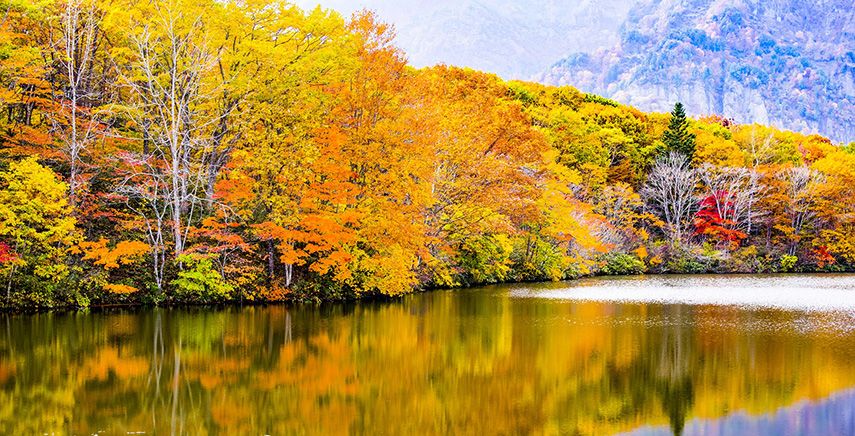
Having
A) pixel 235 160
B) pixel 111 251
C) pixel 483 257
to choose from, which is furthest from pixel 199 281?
pixel 483 257

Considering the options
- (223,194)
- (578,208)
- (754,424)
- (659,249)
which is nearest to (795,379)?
(754,424)

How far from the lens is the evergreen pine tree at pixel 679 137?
1924 inches

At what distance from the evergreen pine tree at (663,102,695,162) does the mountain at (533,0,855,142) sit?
116 m

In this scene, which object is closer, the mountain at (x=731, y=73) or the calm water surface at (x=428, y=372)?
the calm water surface at (x=428, y=372)

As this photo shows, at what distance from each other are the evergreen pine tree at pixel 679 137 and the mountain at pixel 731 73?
116001 mm

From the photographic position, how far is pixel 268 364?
42.0ft

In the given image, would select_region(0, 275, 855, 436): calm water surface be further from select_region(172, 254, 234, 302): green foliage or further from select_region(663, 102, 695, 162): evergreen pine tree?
select_region(663, 102, 695, 162): evergreen pine tree

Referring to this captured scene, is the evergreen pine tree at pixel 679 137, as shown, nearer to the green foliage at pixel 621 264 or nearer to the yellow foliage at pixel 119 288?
the green foliage at pixel 621 264

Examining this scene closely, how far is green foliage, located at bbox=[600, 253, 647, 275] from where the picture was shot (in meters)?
39.7

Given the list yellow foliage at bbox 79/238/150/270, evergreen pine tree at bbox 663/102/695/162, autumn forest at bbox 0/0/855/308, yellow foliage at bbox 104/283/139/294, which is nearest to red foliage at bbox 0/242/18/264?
autumn forest at bbox 0/0/855/308

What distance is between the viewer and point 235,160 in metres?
24.4

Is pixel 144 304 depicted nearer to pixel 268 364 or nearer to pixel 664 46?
pixel 268 364

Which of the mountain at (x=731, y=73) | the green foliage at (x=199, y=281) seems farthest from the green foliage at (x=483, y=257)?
the mountain at (x=731, y=73)

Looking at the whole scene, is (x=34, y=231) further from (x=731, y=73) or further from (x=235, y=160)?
(x=731, y=73)
